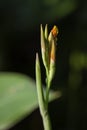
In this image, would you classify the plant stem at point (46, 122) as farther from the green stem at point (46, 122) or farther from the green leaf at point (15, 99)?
the green leaf at point (15, 99)

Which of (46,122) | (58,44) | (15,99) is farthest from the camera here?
(58,44)

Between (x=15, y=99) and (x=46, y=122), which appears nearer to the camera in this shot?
(x=46, y=122)

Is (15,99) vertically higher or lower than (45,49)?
lower

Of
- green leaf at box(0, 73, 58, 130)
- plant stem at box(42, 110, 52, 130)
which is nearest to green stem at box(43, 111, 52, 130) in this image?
plant stem at box(42, 110, 52, 130)

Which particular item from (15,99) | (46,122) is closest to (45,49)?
(46,122)

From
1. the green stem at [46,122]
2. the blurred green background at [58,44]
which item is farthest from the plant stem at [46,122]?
the blurred green background at [58,44]

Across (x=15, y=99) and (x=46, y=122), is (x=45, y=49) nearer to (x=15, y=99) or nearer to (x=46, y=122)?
(x=46, y=122)

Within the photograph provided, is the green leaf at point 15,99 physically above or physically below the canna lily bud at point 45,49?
below
